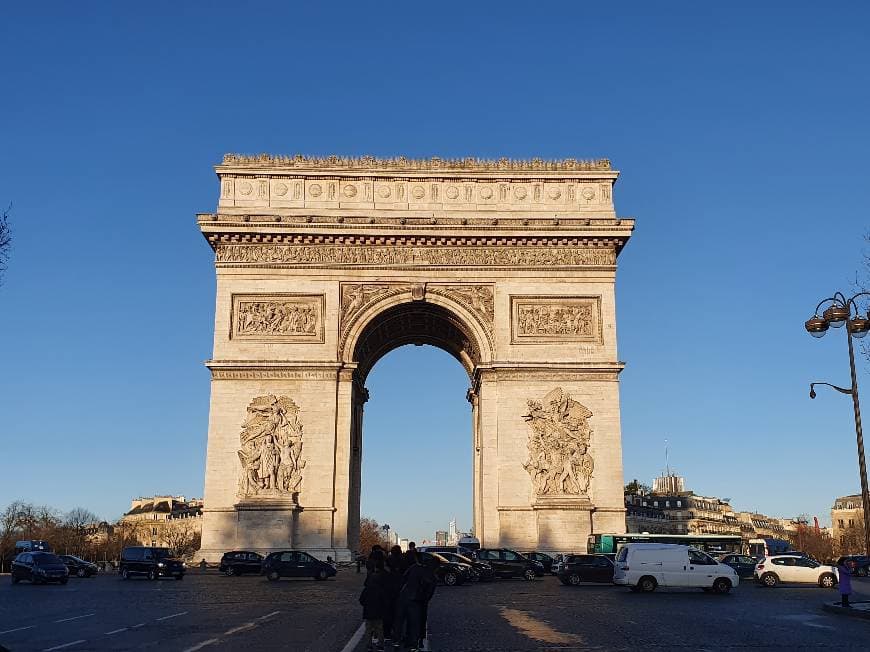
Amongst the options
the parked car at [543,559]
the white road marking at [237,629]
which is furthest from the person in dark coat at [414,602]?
the parked car at [543,559]

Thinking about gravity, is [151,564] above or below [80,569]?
above

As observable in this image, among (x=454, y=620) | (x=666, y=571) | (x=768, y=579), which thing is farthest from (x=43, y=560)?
(x=768, y=579)

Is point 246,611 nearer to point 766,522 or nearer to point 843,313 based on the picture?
point 843,313

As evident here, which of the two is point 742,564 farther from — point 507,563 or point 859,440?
point 859,440

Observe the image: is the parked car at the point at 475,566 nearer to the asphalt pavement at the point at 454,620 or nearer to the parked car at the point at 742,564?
the asphalt pavement at the point at 454,620

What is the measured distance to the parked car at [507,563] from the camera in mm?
30891

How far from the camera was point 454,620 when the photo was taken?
52.7 feet

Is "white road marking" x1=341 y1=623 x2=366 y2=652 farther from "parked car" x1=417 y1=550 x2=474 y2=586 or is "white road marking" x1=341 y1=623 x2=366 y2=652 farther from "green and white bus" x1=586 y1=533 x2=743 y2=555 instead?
"green and white bus" x1=586 y1=533 x2=743 y2=555

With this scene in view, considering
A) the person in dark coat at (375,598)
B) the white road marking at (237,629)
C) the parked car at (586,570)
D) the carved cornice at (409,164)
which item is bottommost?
the white road marking at (237,629)

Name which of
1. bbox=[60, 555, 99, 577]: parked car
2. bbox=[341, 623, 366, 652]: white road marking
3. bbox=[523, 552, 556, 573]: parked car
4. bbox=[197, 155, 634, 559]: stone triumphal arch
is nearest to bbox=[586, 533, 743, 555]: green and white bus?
bbox=[197, 155, 634, 559]: stone triumphal arch

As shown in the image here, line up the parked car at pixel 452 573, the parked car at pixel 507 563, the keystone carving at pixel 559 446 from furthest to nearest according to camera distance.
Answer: the keystone carving at pixel 559 446 → the parked car at pixel 507 563 → the parked car at pixel 452 573

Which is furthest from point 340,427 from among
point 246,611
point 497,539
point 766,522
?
point 766,522

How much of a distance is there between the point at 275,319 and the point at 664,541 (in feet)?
58.1

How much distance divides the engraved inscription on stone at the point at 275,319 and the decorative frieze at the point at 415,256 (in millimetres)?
1496
